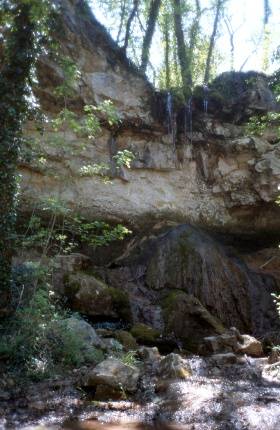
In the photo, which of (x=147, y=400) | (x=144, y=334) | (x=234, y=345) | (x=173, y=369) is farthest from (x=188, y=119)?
(x=147, y=400)

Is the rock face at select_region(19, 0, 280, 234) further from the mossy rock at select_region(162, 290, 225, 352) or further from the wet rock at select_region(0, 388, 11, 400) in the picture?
the wet rock at select_region(0, 388, 11, 400)

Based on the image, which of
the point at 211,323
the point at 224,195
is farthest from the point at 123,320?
the point at 224,195

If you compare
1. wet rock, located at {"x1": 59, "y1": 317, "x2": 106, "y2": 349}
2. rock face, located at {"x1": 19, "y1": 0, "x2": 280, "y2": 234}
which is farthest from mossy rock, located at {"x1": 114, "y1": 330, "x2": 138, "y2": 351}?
rock face, located at {"x1": 19, "y1": 0, "x2": 280, "y2": 234}

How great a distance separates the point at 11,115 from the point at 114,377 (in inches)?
175

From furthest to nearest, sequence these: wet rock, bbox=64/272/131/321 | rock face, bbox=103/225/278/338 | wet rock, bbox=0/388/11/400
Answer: rock face, bbox=103/225/278/338, wet rock, bbox=64/272/131/321, wet rock, bbox=0/388/11/400

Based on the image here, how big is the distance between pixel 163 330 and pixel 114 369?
18.1 feet

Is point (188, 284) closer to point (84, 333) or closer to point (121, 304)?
point (121, 304)

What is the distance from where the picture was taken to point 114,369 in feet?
17.3

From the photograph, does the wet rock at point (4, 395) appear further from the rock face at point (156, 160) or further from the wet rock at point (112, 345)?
the rock face at point (156, 160)

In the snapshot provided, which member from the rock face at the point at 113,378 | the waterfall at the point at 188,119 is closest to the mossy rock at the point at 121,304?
the rock face at the point at 113,378

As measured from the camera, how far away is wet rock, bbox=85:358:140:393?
501 cm

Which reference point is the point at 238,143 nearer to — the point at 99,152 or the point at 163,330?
the point at 99,152

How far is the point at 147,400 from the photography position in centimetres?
495

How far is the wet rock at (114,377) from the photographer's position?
5.01m
